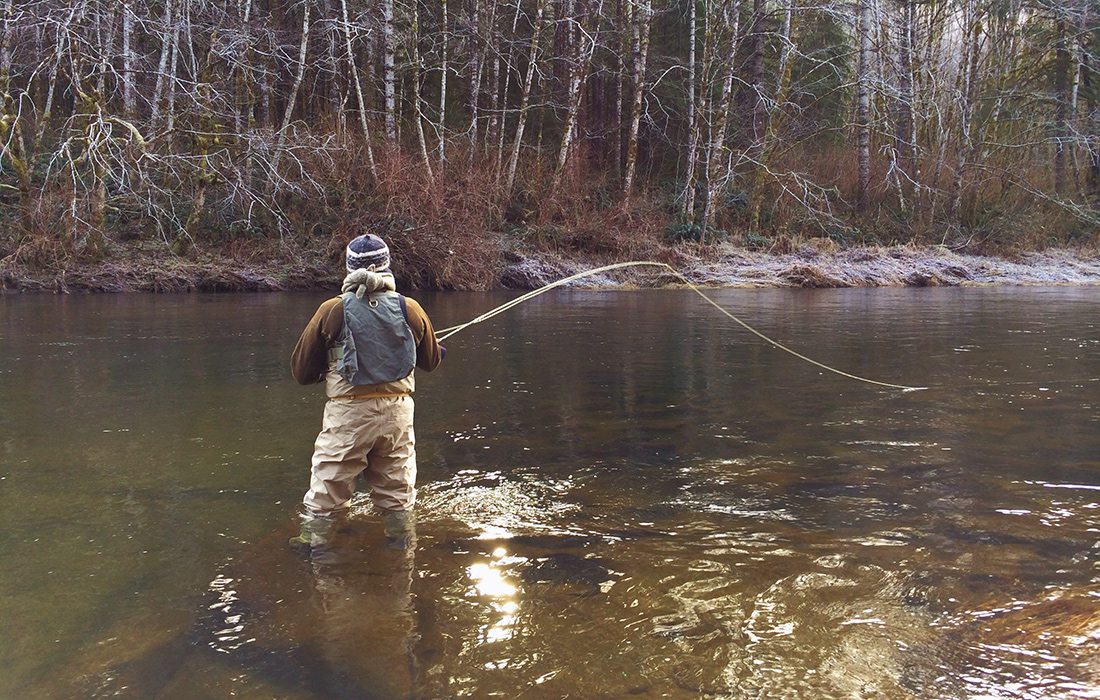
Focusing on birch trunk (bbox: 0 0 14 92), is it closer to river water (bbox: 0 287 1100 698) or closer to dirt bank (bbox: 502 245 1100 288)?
dirt bank (bbox: 502 245 1100 288)

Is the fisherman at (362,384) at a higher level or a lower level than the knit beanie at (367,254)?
lower

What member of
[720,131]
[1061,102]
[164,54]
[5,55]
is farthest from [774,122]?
[5,55]

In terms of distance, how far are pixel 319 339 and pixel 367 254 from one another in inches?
18.8

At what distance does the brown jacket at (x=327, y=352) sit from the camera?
4250 millimetres

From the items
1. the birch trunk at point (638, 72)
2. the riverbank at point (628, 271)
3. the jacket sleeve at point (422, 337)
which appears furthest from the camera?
the birch trunk at point (638, 72)

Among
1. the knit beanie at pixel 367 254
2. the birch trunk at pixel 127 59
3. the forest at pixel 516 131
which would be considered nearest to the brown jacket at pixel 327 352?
the knit beanie at pixel 367 254

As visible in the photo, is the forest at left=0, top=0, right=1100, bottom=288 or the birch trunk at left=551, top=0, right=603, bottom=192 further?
the birch trunk at left=551, top=0, right=603, bottom=192

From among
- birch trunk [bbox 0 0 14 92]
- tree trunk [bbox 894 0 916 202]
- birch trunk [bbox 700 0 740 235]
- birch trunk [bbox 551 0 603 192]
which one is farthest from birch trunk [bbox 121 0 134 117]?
tree trunk [bbox 894 0 916 202]

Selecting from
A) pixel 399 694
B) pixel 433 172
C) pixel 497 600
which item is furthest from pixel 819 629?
pixel 433 172

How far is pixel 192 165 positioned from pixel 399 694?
19.4 meters

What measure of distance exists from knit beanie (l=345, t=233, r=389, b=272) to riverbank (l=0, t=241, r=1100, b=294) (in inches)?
614

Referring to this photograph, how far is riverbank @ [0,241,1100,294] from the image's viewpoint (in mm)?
18672

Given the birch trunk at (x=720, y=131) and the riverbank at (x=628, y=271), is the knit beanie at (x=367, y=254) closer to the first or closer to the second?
the riverbank at (x=628, y=271)

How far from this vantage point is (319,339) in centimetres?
428
